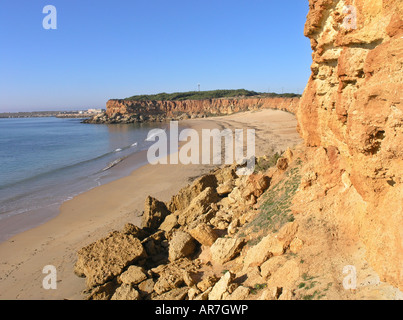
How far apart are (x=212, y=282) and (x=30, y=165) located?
27.3m

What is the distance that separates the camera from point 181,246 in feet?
28.8

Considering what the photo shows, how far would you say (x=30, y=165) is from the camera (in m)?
28.5

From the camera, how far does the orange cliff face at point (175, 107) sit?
93.9 metres

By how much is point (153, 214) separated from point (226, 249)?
4.15 metres

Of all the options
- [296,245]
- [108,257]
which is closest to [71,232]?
[108,257]

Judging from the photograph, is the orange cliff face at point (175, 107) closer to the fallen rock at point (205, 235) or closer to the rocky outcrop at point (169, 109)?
the rocky outcrop at point (169, 109)

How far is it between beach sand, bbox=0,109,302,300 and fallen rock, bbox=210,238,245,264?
3876mm

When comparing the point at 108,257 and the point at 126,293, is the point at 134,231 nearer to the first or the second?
the point at 108,257

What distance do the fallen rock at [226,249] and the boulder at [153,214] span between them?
11.9 ft

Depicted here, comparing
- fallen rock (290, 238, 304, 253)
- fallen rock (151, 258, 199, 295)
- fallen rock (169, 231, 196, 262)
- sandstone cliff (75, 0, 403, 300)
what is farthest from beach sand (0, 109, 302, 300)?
fallen rock (290, 238, 304, 253)

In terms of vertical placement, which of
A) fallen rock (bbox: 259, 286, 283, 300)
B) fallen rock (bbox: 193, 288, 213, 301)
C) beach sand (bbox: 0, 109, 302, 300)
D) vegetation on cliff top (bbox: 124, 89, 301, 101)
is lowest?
beach sand (bbox: 0, 109, 302, 300)

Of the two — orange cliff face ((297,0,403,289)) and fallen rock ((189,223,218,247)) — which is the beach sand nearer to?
fallen rock ((189,223,218,247))

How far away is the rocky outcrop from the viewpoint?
93.9m
